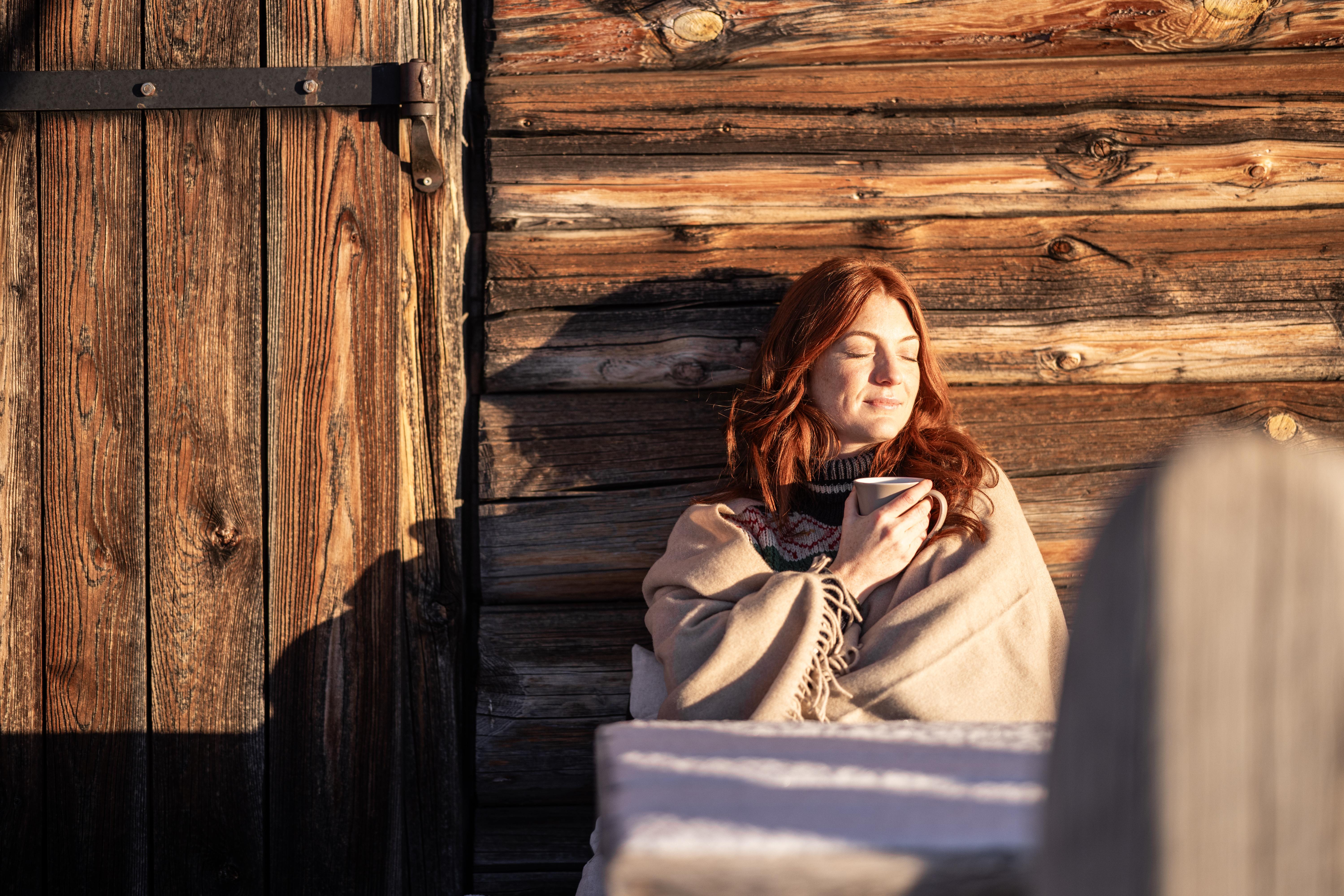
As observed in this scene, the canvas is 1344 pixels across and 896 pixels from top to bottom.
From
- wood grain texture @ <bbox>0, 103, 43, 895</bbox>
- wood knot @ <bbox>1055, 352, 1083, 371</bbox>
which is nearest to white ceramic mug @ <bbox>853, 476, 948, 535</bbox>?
wood knot @ <bbox>1055, 352, 1083, 371</bbox>

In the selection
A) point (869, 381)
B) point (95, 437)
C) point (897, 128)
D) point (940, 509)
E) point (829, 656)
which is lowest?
point (829, 656)

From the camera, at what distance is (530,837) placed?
192cm

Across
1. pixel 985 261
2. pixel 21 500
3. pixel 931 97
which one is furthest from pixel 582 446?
pixel 21 500

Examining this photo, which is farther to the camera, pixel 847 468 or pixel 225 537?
pixel 225 537

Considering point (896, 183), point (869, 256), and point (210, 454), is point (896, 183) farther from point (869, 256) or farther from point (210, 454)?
point (210, 454)

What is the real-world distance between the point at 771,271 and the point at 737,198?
0.18 metres

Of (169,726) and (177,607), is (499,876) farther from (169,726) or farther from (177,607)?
(177,607)

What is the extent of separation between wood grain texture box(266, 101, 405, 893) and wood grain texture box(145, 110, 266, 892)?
5 centimetres

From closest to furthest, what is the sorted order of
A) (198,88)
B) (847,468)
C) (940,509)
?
(940,509)
(847,468)
(198,88)

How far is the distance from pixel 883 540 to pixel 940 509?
169 millimetres

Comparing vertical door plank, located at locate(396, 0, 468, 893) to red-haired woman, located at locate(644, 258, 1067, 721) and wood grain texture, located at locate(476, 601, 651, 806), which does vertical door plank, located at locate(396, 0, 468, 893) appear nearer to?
wood grain texture, located at locate(476, 601, 651, 806)

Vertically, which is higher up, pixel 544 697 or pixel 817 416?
pixel 817 416

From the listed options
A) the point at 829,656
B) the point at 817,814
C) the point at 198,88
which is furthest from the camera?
the point at 198,88

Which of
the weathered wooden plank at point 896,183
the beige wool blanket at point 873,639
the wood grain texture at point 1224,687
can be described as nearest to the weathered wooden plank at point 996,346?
the weathered wooden plank at point 896,183
